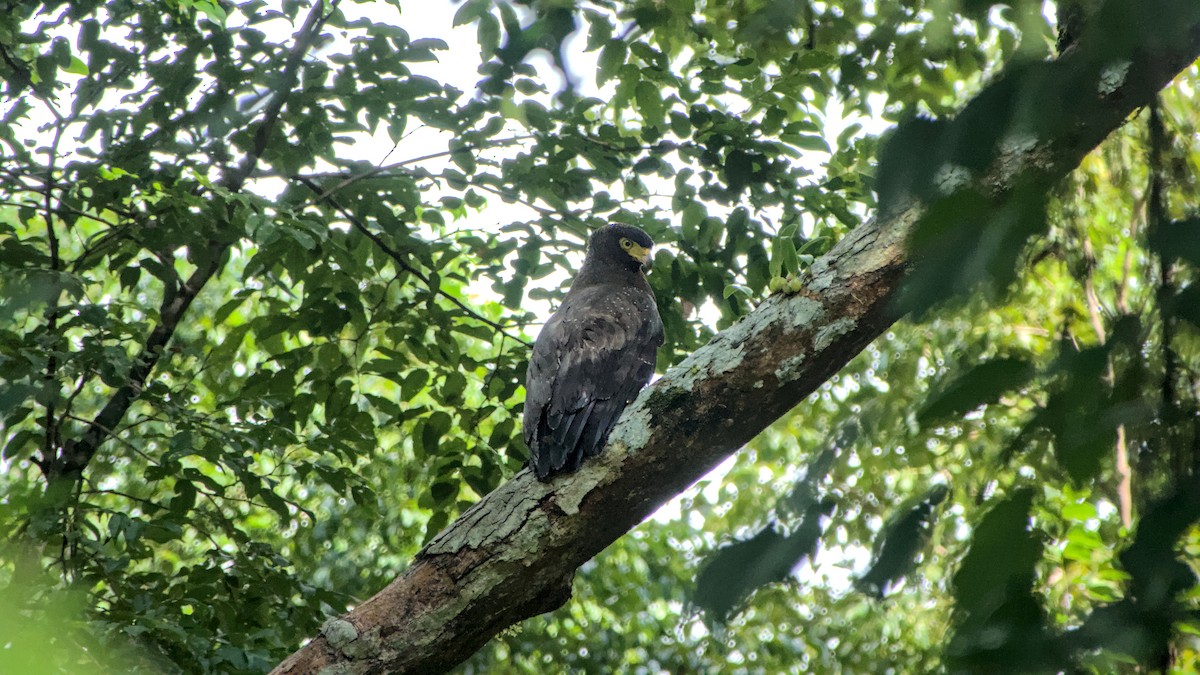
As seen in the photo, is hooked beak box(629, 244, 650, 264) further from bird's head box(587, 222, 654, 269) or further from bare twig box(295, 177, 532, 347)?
bare twig box(295, 177, 532, 347)

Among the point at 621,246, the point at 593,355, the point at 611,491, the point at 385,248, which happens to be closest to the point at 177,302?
the point at 385,248

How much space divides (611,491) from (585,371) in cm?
91

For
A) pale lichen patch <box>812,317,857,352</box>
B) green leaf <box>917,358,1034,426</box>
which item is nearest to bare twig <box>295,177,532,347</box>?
pale lichen patch <box>812,317,857,352</box>

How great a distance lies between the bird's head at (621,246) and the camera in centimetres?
479

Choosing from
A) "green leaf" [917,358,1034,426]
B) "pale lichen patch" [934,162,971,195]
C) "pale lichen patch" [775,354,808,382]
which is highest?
"pale lichen patch" [775,354,808,382]

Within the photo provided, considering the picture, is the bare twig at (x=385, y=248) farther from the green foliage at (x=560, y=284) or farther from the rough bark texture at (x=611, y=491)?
the rough bark texture at (x=611, y=491)

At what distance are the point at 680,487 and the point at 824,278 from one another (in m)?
0.70

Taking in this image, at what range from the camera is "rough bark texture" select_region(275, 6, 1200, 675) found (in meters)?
2.75

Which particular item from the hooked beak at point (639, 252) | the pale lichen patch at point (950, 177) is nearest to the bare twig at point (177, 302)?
the hooked beak at point (639, 252)

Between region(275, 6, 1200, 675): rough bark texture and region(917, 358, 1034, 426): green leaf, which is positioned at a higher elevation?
region(275, 6, 1200, 675): rough bark texture

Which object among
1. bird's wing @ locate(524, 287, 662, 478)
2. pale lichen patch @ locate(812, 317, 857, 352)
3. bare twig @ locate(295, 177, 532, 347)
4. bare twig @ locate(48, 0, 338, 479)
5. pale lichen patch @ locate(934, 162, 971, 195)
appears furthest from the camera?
bare twig @ locate(295, 177, 532, 347)

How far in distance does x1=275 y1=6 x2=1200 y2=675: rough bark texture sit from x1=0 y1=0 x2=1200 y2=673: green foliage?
0.76 ft

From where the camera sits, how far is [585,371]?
12.1 feet

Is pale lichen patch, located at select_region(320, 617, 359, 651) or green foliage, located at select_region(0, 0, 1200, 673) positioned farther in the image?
pale lichen patch, located at select_region(320, 617, 359, 651)
